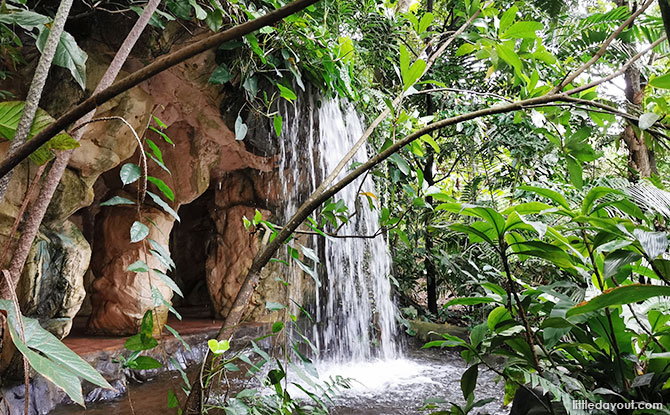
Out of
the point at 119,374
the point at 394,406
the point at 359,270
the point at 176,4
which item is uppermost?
the point at 176,4

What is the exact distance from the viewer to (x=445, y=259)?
12.5ft

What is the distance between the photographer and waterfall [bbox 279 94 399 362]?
11.6 ft

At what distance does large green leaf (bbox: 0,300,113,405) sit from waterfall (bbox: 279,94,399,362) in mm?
3034

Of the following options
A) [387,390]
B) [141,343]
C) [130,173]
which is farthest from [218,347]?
[387,390]

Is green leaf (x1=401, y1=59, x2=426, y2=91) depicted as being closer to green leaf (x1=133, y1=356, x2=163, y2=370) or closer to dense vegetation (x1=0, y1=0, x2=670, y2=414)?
dense vegetation (x1=0, y1=0, x2=670, y2=414)

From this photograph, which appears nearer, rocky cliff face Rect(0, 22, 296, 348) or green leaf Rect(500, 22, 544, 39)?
green leaf Rect(500, 22, 544, 39)

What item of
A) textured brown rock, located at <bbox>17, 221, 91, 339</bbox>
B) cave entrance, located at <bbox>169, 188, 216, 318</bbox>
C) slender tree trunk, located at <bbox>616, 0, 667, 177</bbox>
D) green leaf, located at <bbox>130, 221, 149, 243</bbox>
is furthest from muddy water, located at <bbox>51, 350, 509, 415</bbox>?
cave entrance, located at <bbox>169, 188, 216, 318</bbox>

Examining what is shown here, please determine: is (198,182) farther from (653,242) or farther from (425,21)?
(653,242)

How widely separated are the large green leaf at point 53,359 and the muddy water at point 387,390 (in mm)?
1478

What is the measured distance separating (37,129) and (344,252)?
11.9 feet

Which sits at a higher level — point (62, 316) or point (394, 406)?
point (62, 316)

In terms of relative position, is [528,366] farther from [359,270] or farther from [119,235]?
[119,235]

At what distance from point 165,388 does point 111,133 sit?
1918mm

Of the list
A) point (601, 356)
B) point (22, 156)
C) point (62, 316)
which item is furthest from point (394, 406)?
point (22, 156)
